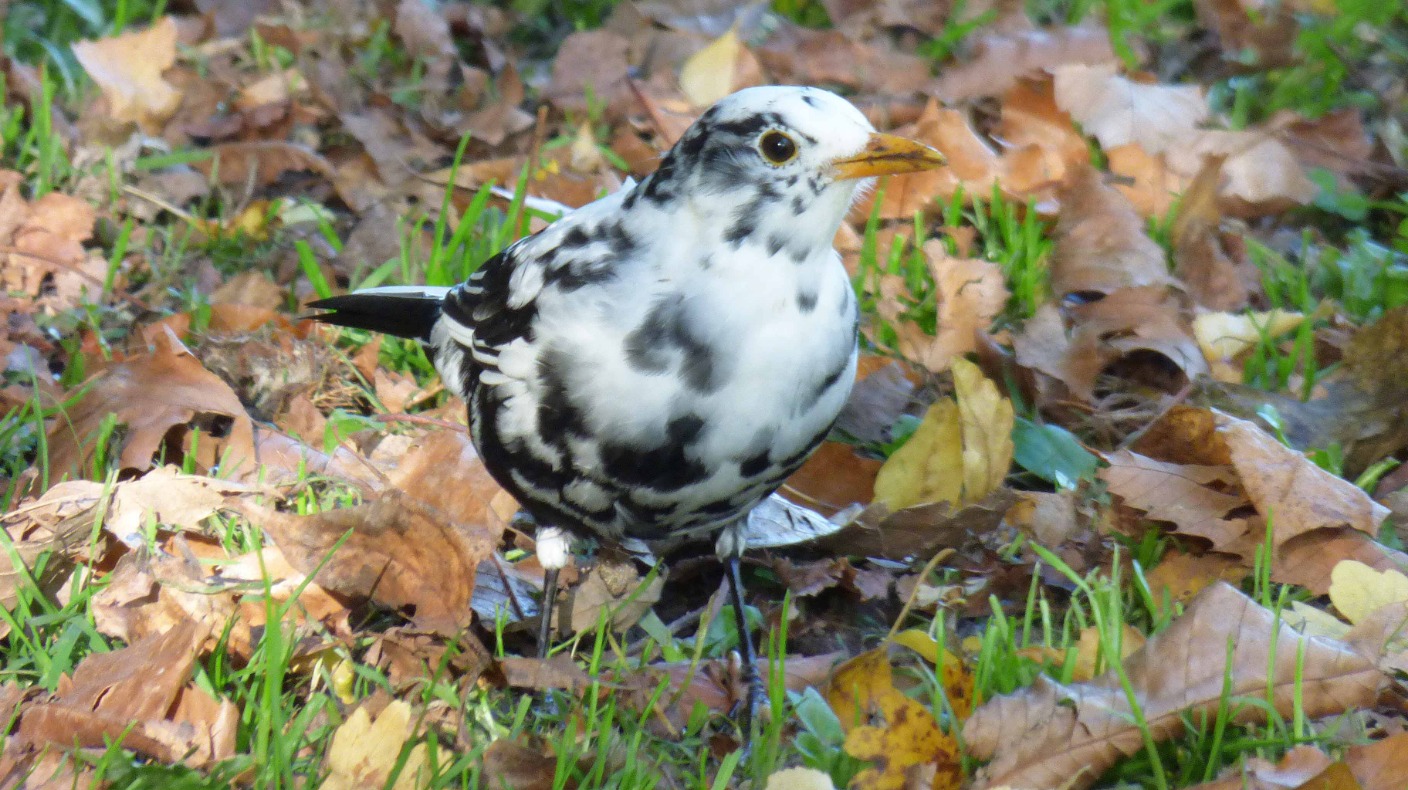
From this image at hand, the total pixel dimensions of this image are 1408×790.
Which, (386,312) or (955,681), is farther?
(386,312)

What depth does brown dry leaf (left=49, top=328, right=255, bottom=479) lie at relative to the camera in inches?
124

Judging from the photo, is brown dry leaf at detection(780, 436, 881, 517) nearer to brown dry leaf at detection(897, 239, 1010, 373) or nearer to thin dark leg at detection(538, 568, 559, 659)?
brown dry leaf at detection(897, 239, 1010, 373)

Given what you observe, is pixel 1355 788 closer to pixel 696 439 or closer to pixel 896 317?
pixel 696 439

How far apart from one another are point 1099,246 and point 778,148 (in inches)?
62.0

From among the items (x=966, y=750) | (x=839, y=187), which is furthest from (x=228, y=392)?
(x=966, y=750)

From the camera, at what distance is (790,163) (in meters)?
2.57

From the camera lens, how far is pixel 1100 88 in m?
4.52

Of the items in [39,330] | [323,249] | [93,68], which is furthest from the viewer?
[93,68]

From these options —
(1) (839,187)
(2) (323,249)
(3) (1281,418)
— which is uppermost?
(1) (839,187)

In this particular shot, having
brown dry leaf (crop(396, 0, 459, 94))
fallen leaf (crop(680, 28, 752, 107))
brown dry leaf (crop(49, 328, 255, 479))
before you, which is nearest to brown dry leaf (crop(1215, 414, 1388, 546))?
brown dry leaf (crop(49, 328, 255, 479))

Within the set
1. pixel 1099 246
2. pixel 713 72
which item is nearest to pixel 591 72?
pixel 713 72

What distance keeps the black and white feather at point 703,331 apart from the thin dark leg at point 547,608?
237 mm

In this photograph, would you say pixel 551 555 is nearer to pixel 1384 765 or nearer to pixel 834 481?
pixel 834 481

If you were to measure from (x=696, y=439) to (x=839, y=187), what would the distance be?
51 cm
